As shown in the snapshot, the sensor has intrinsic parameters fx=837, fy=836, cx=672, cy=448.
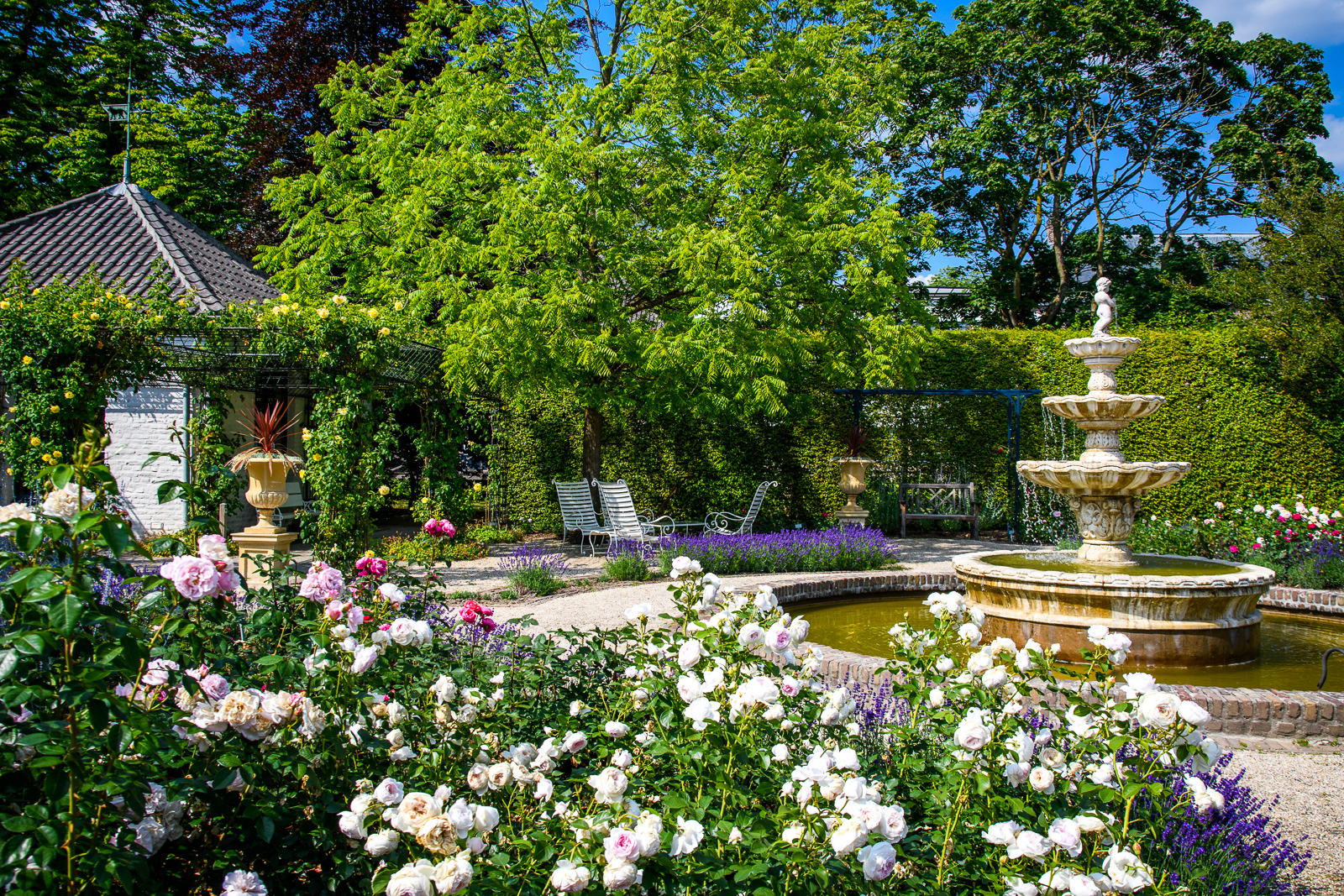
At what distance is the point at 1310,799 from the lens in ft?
12.1

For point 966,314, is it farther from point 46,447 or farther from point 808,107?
point 46,447

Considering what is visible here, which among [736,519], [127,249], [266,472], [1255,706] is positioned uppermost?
[127,249]

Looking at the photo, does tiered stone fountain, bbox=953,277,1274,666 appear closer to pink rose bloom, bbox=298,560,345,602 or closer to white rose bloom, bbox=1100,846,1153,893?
white rose bloom, bbox=1100,846,1153,893

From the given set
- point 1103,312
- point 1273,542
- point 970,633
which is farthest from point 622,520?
point 970,633

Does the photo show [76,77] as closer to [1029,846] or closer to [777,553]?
[777,553]

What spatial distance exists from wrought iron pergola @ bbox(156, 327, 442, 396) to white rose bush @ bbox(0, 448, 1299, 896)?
22.4ft

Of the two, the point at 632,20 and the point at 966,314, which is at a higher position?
the point at 632,20

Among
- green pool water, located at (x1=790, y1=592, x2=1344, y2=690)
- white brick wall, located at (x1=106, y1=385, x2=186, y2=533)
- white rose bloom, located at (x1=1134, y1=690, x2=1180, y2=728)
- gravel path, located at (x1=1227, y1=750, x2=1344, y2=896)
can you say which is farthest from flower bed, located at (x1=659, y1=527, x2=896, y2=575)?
white rose bloom, located at (x1=1134, y1=690, x2=1180, y2=728)

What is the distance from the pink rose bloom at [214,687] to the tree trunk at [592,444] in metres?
10.5

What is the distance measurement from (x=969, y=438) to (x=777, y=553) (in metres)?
5.55

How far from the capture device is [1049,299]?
2284 centimetres

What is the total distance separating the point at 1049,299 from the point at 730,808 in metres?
23.7

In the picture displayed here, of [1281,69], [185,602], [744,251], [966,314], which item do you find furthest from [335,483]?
[1281,69]

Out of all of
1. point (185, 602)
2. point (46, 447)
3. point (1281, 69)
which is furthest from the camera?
point (1281, 69)
